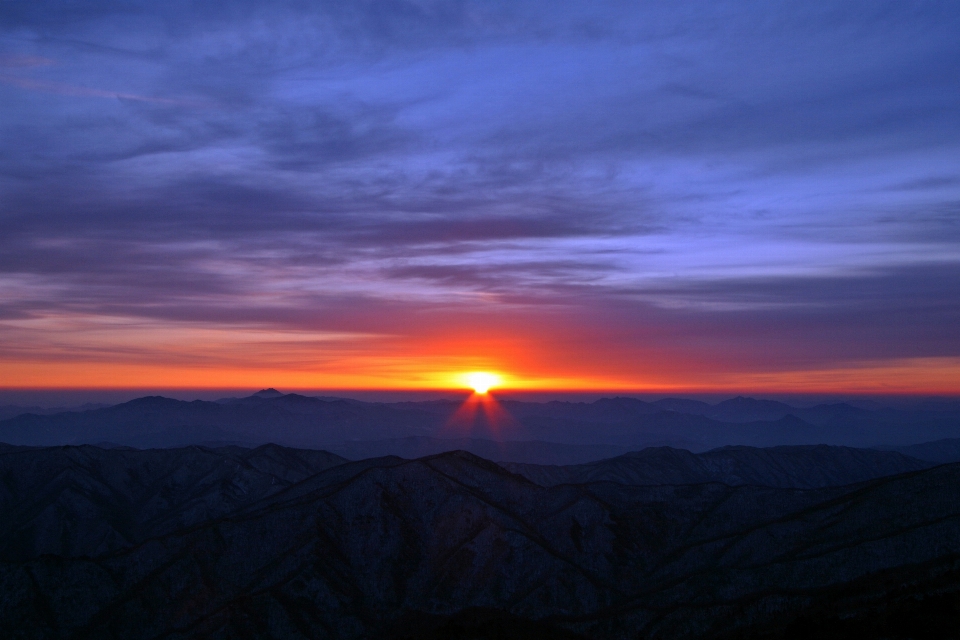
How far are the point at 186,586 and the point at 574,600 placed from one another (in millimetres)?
71238

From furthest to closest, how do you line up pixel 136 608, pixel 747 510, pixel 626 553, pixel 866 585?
pixel 747 510 < pixel 626 553 < pixel 136 608 < pixel 866 585

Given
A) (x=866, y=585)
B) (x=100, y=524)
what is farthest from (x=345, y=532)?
(x=866, y=585)

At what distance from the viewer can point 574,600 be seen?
135250 mm

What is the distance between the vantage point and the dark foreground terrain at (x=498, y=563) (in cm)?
11812

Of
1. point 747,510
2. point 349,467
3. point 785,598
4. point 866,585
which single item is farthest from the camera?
point 349,467

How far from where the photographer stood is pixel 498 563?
145 m

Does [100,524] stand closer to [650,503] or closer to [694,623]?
[650,503]

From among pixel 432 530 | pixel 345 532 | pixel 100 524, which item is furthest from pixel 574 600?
pixel 100 524

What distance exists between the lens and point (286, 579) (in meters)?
136

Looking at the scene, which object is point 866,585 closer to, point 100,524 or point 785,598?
point 785,598

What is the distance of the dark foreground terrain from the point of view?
388 feet

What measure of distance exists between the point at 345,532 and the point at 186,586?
31.5m

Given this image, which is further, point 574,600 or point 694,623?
point 574,600

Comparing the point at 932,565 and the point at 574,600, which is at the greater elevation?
the point at 932,565
